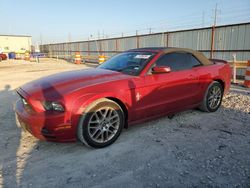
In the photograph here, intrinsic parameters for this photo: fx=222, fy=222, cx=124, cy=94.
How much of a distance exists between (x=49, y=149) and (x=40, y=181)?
2.72 feet

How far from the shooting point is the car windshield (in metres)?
4.04

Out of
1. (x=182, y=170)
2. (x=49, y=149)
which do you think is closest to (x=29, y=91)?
(x=49, y=149)

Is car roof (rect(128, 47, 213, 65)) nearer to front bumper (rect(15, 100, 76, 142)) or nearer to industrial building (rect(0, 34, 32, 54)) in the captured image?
front bumper (rect(15, 100, 76, 142))

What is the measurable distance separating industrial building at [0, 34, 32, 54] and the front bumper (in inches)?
1868

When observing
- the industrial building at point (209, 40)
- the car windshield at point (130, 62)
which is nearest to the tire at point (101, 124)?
the car windshield at point (130, 62)

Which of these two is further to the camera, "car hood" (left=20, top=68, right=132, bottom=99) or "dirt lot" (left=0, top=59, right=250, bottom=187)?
"car hood" (left=20, top=68, right=132, bottom=99)

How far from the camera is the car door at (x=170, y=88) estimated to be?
3.86 meters

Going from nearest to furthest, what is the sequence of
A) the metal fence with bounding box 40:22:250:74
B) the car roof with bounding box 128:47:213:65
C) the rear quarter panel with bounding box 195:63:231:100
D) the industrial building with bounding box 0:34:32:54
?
1. the car roof with bounding box 128:47:213:65
2. the rear quarter panel with bounding box 195:63:231:100
3. the metal fence with bounding box 40:22:250:74
4. the industrial building with bounding box 0:34:32:54

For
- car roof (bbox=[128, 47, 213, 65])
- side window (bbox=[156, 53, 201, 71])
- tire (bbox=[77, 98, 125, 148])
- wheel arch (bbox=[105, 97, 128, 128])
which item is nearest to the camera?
tire (bbox=[77, 98, 125, 148])

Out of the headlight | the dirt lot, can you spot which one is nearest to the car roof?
the dirt lot

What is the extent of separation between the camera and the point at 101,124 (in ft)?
11.3

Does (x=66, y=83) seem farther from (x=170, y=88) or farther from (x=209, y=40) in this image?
(x=209, y=40)

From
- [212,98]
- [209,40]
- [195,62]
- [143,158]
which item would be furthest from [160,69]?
[209,40]

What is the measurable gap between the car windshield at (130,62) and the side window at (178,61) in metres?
0.25
